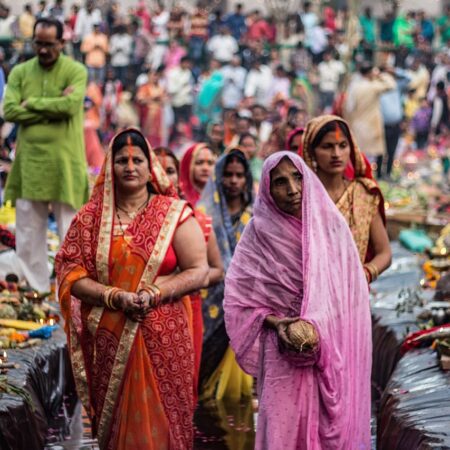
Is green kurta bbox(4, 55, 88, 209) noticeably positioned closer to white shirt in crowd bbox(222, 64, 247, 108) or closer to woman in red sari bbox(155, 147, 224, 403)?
woman in red sari bbox(155, 147, 224, 403)

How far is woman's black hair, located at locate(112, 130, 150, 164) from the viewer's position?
298 inches

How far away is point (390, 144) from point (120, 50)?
6.66 metres

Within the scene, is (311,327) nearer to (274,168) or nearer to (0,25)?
(274,168)

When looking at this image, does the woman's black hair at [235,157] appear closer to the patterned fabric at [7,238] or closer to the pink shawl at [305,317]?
the patterned fabric at [7,238]

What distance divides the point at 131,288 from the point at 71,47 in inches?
859

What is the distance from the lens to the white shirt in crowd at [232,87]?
89.6ft

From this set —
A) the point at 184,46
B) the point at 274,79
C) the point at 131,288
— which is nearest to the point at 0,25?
the point at 184,46

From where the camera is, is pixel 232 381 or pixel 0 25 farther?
pixel 0 25

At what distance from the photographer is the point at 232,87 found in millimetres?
27359

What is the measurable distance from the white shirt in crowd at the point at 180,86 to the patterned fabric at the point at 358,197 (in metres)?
19.4

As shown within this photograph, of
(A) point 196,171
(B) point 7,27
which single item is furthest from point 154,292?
(B) point 7,27

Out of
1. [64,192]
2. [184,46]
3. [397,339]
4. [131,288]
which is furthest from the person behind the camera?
[184,46]

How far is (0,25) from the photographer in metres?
29.2

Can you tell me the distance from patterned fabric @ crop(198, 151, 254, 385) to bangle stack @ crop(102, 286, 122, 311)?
3.17m
